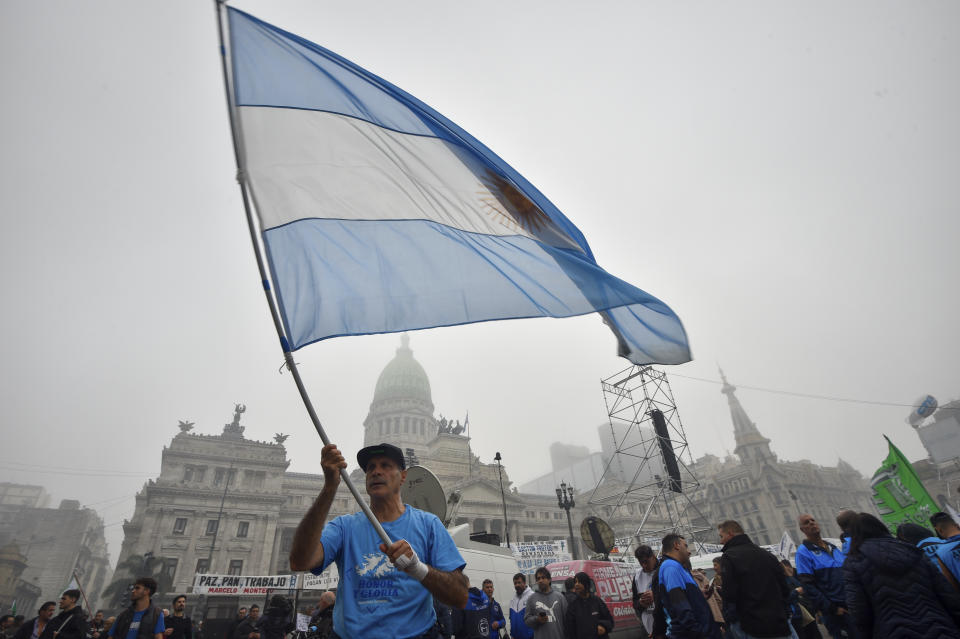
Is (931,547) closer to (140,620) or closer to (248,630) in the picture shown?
(140,620)

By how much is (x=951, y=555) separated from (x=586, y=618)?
416cm

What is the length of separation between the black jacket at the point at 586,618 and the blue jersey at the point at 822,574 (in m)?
2.58

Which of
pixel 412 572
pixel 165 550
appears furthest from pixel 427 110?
pixel 165 550

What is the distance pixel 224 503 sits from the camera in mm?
42469

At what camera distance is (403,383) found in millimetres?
79625

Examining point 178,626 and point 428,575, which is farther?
point 178,626

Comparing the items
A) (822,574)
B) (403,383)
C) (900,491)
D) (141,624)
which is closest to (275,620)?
(141,624)

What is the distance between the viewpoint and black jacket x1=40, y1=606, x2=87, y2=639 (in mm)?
6645

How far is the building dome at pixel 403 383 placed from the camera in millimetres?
78312

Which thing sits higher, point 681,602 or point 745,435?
point 745,435

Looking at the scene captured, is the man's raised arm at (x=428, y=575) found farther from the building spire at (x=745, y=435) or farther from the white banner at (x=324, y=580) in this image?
the building spire at (x=745, y=435)

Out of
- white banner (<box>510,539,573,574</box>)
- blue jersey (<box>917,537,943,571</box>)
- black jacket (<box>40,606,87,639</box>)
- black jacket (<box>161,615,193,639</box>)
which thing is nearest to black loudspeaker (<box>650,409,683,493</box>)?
white banner (<box>510,539,573,574</box>)

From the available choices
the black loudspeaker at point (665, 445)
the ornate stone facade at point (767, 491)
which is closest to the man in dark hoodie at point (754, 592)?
the black loudspeaker at point (665, 445)

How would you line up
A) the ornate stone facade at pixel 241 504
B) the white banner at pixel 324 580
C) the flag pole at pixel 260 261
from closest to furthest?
1. the flag pole at pixel 260 261
2. the white banner at pixel 324 580
3. the ornate stone facade at pixel 241 504
